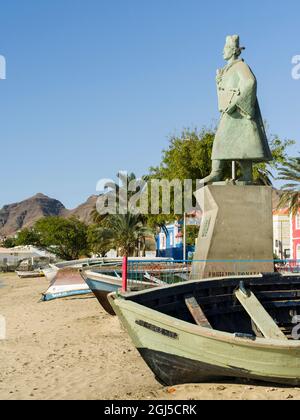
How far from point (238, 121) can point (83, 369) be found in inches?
254

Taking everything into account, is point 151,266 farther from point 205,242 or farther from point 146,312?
point 146,312

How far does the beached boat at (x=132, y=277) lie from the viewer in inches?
535

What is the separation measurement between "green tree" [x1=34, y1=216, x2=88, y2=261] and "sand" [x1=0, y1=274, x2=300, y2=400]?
60.0 m

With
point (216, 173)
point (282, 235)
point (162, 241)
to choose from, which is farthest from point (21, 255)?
point (216, 173)

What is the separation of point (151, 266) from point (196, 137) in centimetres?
2195

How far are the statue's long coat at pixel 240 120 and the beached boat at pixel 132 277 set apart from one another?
3.51 m

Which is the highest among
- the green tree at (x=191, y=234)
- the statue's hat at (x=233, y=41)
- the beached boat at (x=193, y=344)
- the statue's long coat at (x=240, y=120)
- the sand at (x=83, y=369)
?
the statue's hat at (x=233, y=41)

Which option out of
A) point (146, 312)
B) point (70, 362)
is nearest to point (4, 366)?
point (70, 362)

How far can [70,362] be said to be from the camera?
34.8ft

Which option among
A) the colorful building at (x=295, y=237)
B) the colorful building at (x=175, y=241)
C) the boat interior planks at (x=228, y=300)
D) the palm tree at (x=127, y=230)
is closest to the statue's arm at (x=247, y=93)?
the boat interior planks at (x=228, y=300)

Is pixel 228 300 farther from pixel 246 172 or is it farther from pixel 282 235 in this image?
pixel 282 235

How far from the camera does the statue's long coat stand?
39.0 ft

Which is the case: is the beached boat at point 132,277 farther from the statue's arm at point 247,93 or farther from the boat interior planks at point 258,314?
the statue's arm at point 247,93

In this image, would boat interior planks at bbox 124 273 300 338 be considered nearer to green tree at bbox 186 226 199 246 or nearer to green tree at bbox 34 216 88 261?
green tree at bbox 186 226 199 246
